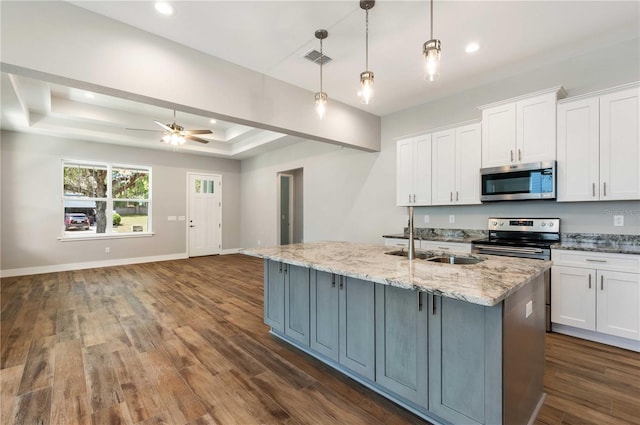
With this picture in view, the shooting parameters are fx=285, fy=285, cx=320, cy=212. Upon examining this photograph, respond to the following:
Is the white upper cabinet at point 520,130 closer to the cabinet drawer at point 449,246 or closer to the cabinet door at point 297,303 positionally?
the cabinet drawer at point 449,246

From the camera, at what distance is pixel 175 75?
115 inches

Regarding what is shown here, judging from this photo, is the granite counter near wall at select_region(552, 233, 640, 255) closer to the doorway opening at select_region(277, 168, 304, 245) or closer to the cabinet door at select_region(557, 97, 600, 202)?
the cabinet door at select_region(557, 97, 600, 202)

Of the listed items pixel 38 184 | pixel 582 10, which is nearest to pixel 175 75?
pixel 582 10

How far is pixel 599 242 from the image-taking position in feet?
9.98

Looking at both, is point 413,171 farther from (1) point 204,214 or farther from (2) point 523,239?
(1) point 204,214

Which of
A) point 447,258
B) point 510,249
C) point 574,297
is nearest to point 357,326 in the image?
point 447,258

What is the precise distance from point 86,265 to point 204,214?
112 inches

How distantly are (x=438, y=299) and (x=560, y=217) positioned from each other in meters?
2.71

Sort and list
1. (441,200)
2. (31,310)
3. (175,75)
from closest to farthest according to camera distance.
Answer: (175,75) < (31,310) < (441,200)

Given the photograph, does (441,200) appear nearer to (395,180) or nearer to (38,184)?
(395,180)

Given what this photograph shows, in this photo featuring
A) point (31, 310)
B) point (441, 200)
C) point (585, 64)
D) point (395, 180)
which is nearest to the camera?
point (585, 64)

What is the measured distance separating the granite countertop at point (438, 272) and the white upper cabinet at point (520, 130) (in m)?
1.80

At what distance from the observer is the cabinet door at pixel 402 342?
5.59ft

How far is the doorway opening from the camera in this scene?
7.87 metres
